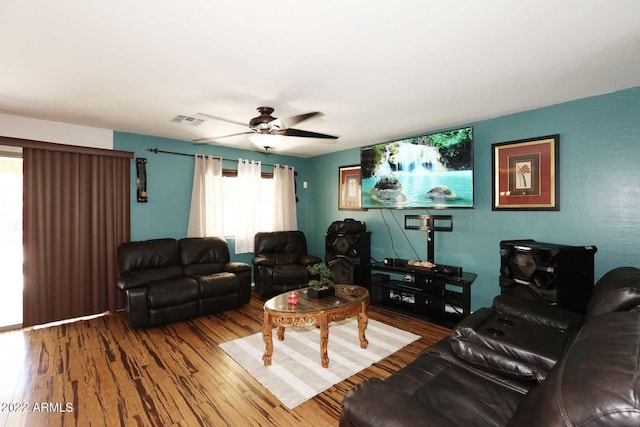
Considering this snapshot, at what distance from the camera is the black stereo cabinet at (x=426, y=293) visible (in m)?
3.54

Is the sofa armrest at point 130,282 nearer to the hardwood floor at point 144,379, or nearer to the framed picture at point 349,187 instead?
the hardwood floor at point 144,379

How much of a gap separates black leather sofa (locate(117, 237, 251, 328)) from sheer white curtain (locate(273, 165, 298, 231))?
130 centimetres

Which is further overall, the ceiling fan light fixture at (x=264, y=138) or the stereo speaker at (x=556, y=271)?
the ceiling fan light fixture at (x=264, y=138)

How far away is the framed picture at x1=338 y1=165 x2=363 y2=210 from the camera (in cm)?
528

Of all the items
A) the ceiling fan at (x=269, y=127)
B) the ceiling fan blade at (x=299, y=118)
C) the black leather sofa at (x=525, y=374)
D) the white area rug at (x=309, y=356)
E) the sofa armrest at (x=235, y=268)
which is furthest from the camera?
the sofa armrest at (x=235, y=268)

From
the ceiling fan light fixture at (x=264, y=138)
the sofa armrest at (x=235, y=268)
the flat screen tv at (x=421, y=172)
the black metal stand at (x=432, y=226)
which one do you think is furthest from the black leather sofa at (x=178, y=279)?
the black metal stand at (x=432, y=226)

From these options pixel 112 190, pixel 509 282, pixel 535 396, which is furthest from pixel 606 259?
pixel 112 190

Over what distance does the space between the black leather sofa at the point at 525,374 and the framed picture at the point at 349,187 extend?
10.2 feet

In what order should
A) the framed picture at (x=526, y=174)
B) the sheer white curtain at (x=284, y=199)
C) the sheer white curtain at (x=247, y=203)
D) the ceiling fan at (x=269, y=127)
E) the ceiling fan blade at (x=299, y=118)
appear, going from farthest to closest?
the sheer white curtain at (x=284, y=199)
the sheer white curtain at (x=247, y=203)
the framed picture at (x=526, y=174)
the ceiling fan at (x=269, y=127)
the ceiling fan blade at (x=299, y=118)

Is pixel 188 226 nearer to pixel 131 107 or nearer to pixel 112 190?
pixel 112 190

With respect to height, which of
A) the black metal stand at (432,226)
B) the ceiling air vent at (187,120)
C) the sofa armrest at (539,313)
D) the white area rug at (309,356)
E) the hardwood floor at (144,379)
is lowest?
the hardwood floor at (144,379)

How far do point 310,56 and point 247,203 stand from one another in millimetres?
3475

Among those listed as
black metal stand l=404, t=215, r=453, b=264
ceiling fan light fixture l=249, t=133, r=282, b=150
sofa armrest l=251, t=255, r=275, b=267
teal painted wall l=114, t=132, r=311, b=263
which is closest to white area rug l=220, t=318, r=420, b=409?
black metal stand l=404, t=215, r=453, b=264

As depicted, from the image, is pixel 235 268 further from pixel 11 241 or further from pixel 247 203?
pixel 11 241
